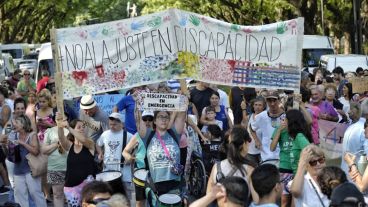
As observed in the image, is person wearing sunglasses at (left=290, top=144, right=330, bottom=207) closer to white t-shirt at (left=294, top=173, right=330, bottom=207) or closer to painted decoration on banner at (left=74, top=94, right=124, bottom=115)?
white t-shirt at (left=294, top=173, right=330, bottom=207)

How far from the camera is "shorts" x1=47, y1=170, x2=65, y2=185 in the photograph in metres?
10.3

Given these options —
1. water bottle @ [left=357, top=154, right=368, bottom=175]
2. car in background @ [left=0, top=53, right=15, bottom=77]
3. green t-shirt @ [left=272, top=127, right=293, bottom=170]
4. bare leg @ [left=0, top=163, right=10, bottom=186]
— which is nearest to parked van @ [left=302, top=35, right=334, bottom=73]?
car in background @ [left=0, top=53, right=15, bottom=77]

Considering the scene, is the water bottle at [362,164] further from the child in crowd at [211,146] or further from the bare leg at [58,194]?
the bare leg at [58,194]

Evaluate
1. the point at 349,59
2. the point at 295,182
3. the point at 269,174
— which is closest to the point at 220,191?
the point at 269,174

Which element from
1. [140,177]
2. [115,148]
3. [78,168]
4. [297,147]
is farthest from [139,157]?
[297,147]

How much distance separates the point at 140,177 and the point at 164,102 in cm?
87

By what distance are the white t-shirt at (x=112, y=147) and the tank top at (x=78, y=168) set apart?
1.23ft

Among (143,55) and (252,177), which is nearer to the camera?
(252,177)

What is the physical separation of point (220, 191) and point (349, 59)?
1932 cm

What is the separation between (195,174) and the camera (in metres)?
10.5

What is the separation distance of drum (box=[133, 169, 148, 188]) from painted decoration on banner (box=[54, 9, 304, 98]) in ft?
3.17

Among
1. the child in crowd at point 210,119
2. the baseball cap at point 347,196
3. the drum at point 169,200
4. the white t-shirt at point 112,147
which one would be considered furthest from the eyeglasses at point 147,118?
the baseball cap at point 347,196

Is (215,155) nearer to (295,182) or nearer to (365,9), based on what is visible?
(295,182)

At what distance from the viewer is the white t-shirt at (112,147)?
972cm
